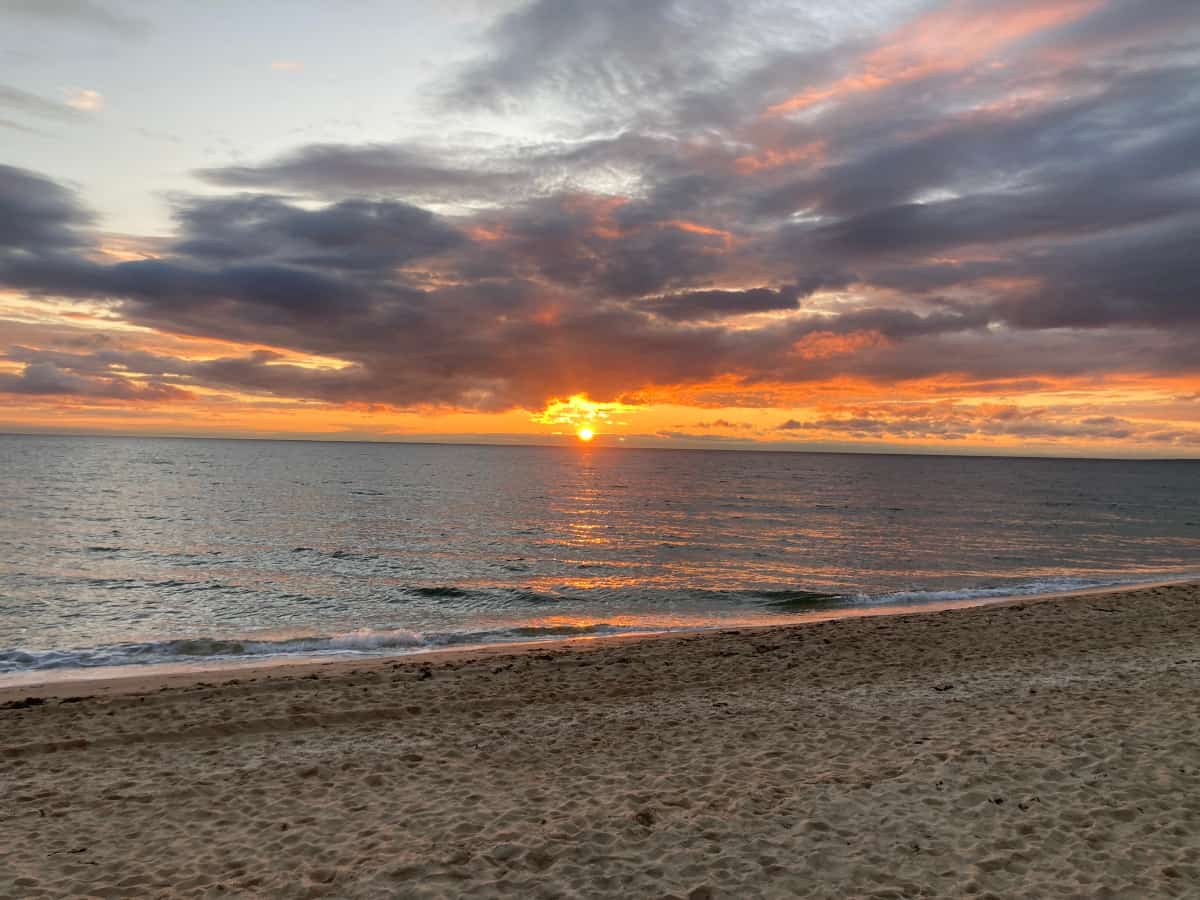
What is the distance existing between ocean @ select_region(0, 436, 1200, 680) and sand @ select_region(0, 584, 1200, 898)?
623 cm

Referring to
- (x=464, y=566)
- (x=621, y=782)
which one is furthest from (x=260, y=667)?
(x=464, y=566)

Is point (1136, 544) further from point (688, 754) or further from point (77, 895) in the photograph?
point (77, 895)

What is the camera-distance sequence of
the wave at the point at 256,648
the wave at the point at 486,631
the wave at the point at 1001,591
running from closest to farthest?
the wave at the point at 256,648, the wave at the point at 486,631, the wave at the point at 1001,591

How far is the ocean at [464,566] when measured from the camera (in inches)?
863

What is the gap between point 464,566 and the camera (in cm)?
3512

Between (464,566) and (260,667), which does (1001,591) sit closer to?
(464,566)

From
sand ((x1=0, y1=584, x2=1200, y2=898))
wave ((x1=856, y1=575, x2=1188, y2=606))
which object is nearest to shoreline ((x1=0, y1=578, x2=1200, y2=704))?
sand ((x1=0, y1=584, x2=1200, y2=898))

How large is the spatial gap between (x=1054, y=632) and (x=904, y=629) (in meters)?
3.67

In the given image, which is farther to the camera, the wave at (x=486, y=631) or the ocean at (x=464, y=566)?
the ocean at (x=464, y=566)

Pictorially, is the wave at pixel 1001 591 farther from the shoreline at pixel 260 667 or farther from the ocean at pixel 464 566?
the shoreline at pixel 260 667

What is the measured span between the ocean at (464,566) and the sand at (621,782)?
6228 millimetres

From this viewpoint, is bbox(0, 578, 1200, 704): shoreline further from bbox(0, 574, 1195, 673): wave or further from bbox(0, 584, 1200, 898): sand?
bbox(0, 574, 1195, 673): wave

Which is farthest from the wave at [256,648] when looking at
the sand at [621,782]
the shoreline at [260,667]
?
the sand at [621,782]

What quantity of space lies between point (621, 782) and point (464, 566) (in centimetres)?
2648
